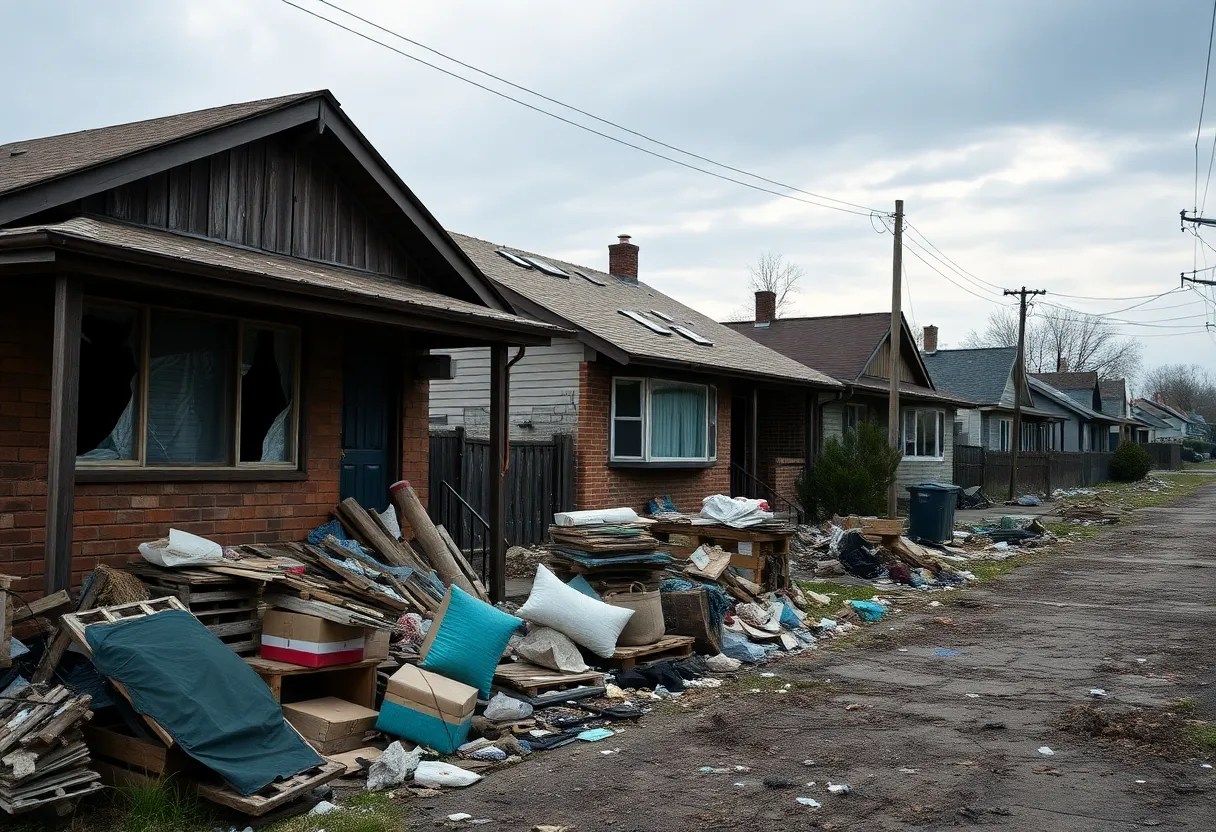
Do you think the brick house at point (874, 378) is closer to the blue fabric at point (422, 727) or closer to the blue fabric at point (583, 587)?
the blue fabric at point (583, 587)

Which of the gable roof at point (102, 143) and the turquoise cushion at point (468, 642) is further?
the gable roof at point (102, 143)

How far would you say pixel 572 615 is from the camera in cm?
824

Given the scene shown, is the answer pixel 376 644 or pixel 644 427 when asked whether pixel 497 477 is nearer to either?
pixel 376 644

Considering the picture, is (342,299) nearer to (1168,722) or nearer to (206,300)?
(206,300)

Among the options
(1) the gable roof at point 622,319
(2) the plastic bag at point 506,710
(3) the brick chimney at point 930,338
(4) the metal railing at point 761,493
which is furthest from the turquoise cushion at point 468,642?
(3) the brick chimney at point 930,338

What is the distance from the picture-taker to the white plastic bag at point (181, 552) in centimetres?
721

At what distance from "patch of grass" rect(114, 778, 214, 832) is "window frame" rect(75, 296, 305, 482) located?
3.27 m

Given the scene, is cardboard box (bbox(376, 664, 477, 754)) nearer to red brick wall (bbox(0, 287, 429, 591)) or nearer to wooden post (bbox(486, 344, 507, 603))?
red brick wall (bbox(0, 287, 429, 591))

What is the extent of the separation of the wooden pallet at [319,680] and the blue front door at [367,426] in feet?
11.4

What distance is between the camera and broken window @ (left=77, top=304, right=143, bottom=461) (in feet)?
26.2

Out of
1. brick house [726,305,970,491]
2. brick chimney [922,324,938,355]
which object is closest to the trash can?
brick house [726,305,970,491]

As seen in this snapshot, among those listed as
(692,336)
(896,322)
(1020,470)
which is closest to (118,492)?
(692,336)

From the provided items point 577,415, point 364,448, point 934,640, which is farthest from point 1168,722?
point 577,415

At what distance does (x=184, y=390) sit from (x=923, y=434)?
24522mm
